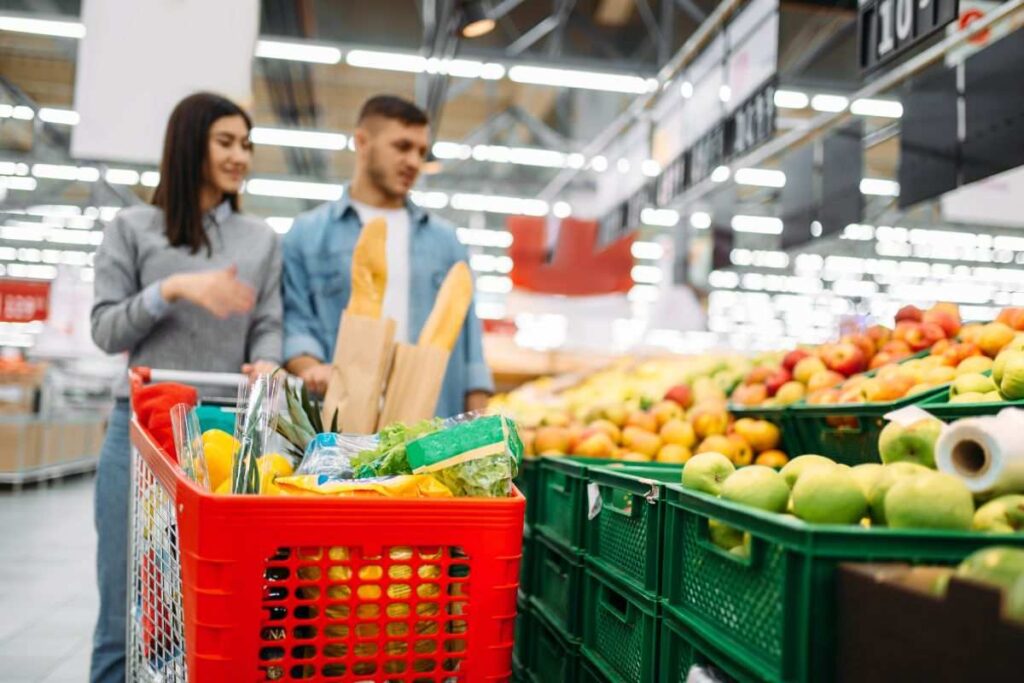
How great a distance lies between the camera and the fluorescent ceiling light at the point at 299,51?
8.89m

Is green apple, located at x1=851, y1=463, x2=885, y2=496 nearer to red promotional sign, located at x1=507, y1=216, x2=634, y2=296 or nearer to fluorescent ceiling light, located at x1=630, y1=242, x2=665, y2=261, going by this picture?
red promotional sign, located at x1=507, y1=216, x2=634, y2=296

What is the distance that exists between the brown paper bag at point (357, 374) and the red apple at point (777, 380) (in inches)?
66.6

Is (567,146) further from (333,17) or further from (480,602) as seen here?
(480,602)

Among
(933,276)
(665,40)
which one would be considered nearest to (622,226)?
(665,40)

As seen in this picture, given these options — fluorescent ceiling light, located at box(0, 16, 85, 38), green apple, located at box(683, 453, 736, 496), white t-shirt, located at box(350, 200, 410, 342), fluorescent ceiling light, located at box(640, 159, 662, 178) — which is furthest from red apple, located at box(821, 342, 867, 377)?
fluorescent ceiling light, located at box(0, 16, 85, 38)

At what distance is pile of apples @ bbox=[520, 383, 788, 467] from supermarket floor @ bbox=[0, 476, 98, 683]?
77.0 inches

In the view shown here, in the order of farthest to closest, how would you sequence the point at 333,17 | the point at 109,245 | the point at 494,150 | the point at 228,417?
1. the point at 494,150
2. the point at 333,17
3. the point at 109,245
4. the point at 228,417

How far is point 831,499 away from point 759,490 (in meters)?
0.13

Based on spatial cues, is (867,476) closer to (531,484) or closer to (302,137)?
(531,484)

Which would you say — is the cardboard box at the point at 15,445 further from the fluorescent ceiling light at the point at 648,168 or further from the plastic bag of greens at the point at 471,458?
the plastic bag of greens at the point at 471,458

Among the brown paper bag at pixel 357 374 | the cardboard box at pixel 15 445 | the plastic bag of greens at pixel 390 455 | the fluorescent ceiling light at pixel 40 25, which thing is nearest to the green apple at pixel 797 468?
the plastic bag of greens at pixel 390 455

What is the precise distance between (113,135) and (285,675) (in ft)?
11.7

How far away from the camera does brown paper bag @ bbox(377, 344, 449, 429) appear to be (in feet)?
6.50

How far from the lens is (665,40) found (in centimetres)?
884
